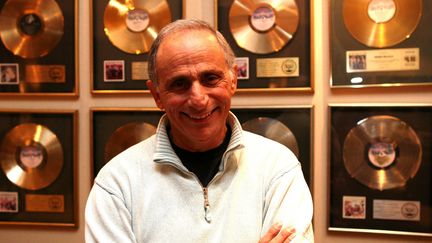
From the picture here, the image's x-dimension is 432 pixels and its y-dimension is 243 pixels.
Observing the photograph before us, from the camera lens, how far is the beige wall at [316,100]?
170 cm

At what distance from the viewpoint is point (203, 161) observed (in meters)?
1.30

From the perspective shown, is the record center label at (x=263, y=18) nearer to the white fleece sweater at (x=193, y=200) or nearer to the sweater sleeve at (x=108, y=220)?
the white fleece sweater at (x=193, y=200)

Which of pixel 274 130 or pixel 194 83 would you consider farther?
pixel 274 130

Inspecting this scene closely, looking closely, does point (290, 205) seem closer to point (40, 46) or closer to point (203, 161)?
point (203, 161)

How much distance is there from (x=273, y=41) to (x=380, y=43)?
1.32 feet

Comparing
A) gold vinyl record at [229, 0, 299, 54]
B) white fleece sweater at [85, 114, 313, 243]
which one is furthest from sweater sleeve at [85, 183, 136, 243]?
gold vinyl record at [229, 0, 299, 54]

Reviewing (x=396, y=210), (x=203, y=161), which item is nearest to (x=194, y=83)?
(x=203, y=161)

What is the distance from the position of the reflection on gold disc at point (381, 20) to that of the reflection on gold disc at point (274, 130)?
45 cm

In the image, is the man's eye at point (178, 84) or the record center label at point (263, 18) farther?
the record center label at point (263, 18)

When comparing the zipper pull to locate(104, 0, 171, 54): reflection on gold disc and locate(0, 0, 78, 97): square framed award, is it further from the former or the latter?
locate(0, 0, 78, 97): square framed award

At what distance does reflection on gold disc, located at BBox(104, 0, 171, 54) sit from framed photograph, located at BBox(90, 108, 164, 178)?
10.4 inches

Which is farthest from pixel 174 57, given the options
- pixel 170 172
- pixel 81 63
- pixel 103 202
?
pixel 81 63

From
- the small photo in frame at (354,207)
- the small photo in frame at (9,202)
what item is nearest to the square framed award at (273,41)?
the small photo in frame at (354,207)

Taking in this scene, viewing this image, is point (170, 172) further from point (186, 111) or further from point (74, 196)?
point (74, 196)
